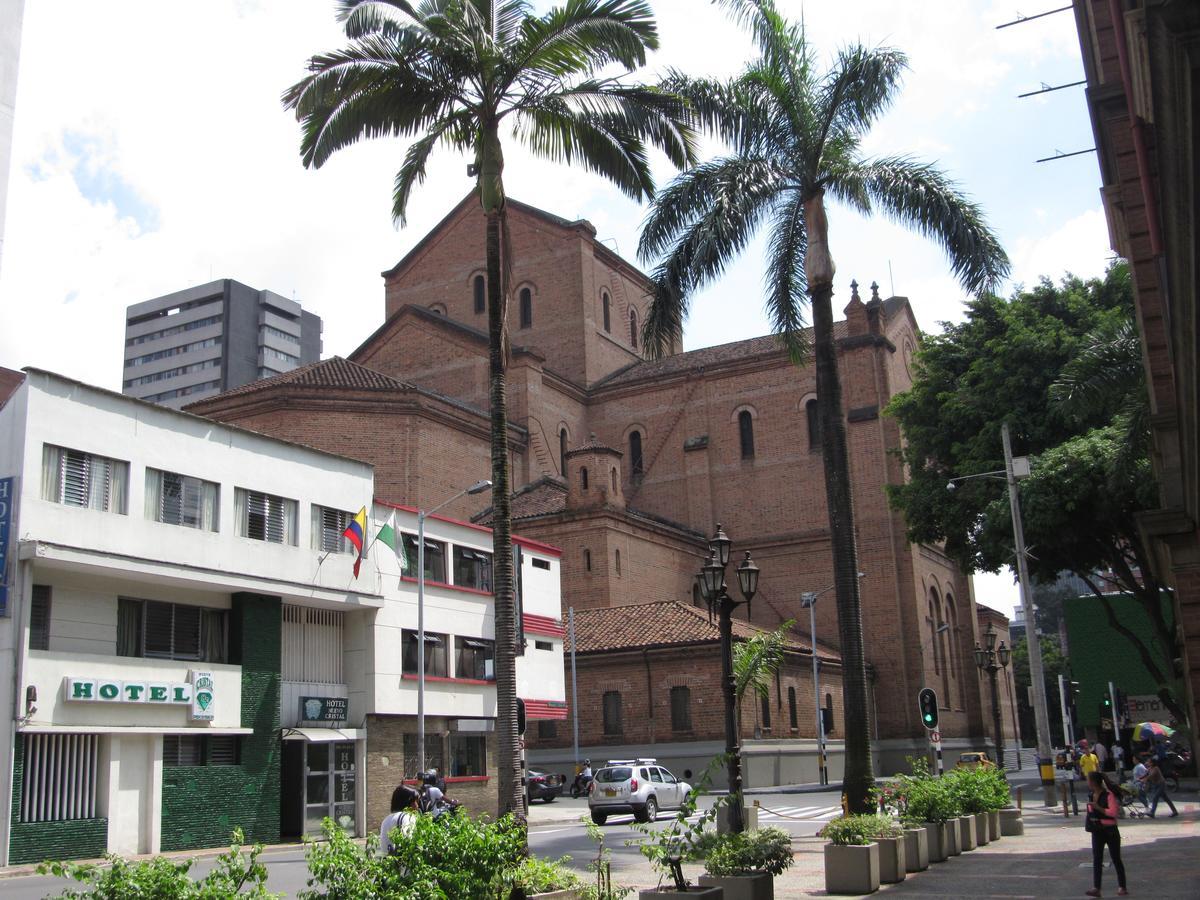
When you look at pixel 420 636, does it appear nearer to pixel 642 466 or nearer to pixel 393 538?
pixel 393 538

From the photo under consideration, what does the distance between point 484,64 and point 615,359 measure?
45318mm

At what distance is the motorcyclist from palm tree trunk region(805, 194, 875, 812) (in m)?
23.8

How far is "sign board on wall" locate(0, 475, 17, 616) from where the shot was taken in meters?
21.8

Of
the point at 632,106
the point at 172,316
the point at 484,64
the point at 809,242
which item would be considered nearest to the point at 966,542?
the point at 809,242

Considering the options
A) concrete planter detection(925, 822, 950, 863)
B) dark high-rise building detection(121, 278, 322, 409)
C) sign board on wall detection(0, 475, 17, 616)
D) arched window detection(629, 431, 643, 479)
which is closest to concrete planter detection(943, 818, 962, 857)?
concrete planter detection(925, 822, 950, 863)

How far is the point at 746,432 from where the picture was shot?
56469 millimetres

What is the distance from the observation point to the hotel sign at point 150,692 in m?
22.7

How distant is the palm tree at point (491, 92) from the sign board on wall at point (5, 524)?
9.75 metres

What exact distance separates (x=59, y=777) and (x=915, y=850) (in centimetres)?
1614

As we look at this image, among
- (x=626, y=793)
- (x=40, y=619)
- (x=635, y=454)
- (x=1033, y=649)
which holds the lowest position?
(x=626, y=793)

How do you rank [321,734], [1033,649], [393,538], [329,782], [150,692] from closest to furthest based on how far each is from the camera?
[150,692]
[321,734]
[329,782]
[1033,649]
[393,538]

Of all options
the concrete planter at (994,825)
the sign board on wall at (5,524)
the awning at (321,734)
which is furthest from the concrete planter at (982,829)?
the sign board on wall at (5,524)

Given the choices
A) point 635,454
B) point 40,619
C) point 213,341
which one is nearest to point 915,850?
point 40,619

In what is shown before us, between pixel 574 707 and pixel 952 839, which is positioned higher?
pixel 574 707
